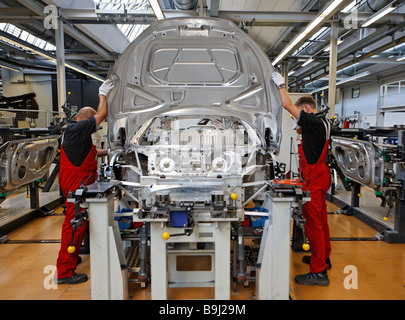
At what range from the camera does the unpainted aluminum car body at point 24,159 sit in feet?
10.9

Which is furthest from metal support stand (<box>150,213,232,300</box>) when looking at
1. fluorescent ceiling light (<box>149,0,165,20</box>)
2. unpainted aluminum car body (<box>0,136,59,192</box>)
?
fluorescent ceiling light (<box>149,0,165,20</box>)

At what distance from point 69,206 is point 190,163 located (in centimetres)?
109

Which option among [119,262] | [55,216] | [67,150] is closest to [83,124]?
[67,150]

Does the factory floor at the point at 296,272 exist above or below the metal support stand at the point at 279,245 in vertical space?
below

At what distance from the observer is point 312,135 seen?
95.6 inches

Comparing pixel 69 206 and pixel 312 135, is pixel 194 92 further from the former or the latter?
pixel 69 206

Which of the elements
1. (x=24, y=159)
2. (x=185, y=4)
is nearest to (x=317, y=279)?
(x=24, y=159)

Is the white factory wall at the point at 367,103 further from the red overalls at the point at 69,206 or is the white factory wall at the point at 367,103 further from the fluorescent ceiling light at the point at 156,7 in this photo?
the red overalls at the point at 69,206

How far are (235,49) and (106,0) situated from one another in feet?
10.2

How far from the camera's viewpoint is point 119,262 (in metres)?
2.01

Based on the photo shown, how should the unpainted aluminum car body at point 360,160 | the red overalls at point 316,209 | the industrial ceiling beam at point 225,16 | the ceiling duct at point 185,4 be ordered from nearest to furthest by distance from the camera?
the red overalls at point 316,209 < the unpainted aluminum car body at point 360,160 < the ceiling duct at point 185,4 < the industrial ceiling beam at point 225,16

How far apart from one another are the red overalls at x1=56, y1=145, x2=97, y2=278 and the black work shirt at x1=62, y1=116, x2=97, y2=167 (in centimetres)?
5

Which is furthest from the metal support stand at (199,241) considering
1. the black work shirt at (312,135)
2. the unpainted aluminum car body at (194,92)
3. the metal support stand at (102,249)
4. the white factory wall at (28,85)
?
the white factory wall at (28,85)

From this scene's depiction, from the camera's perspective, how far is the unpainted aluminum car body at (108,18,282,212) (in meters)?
2.73
